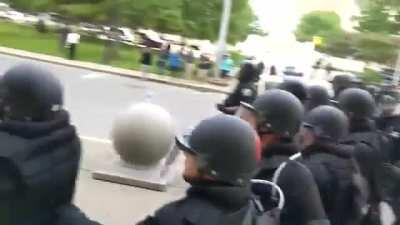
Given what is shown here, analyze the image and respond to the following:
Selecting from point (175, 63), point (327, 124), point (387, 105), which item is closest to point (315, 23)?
point (175, 63)

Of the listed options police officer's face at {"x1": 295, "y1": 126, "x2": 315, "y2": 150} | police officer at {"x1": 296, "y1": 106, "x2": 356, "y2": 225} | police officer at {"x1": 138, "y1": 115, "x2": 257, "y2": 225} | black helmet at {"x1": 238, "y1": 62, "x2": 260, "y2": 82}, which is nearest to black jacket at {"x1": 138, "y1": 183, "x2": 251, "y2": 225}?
police officer at {"x1": 138, "y1": 115, "x2": 257, "y2": 225}

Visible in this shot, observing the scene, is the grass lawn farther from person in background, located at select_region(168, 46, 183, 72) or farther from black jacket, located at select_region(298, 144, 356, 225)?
black jacket, located at select_region(298, 144, 356, 225)

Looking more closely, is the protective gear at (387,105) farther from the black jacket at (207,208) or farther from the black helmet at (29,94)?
the black jacket at (207,208)

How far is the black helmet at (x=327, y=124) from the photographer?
5227mm

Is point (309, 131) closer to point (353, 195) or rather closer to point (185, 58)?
point (353, 195)

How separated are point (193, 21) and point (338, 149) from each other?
34.6m

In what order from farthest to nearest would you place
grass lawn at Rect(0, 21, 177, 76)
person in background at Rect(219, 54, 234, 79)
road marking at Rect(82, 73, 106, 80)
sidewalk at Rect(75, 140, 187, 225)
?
grass lawn at Rect(0, 21, 177, 76), person in background at Rect(219, 54, 234, 79), road marking at Rect(82, 73, 106, 80), sidewalk at Rect(75, 140, 187, 225)

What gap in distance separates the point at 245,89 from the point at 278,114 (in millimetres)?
4731

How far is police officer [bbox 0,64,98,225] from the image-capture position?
3.39 m

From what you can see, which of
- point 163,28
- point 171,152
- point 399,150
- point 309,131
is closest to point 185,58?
point 163,28

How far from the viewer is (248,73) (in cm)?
992

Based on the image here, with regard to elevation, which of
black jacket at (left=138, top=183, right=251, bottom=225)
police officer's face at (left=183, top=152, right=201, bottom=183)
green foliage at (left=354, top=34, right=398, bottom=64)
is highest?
police officer's face at (left=183, top=152, right=201, bottom=183)

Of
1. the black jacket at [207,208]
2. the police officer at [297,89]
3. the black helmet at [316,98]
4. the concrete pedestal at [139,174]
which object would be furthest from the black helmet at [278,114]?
the concrete pedestal at [139,174]

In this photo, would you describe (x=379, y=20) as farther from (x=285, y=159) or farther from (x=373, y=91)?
(x=285, y=159)
